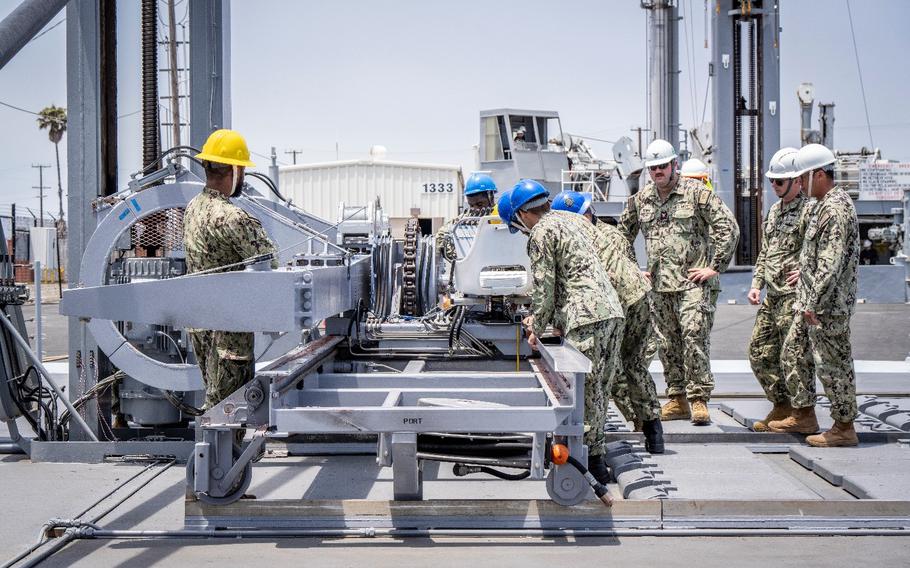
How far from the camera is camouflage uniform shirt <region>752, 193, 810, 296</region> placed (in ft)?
22.7

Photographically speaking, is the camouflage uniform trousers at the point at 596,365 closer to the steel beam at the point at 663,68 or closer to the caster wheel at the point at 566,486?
the caster wheel at the point at 566,486

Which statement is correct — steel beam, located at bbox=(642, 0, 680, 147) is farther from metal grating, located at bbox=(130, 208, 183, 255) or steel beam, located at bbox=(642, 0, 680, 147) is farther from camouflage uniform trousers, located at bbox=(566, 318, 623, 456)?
camouflage uniform trousers, located at bbox=(566, 318, 623, 456)

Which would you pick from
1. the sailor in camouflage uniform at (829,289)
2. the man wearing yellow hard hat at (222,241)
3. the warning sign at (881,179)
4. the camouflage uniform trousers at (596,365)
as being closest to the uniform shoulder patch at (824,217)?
the sailor in camouflage uniform at (829,289)

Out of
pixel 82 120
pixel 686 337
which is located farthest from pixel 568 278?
pixel 82 120

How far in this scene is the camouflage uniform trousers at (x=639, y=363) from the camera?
617cm

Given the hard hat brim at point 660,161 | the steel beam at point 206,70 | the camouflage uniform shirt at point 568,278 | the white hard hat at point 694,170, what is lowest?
the camouflage uniform shirt at point 568,278

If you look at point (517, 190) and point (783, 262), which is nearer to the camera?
point (517, 190)

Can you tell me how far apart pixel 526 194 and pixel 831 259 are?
226 cm

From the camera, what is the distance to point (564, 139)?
29531 mm

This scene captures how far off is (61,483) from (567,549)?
321cm

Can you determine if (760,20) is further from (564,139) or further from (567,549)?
(567,549)

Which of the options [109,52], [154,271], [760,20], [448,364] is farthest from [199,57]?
[760,20]

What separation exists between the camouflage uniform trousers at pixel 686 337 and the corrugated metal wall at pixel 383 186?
23.2 meters

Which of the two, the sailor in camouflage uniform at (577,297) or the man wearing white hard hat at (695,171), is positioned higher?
the man wearing white hard hat at (695,171)
